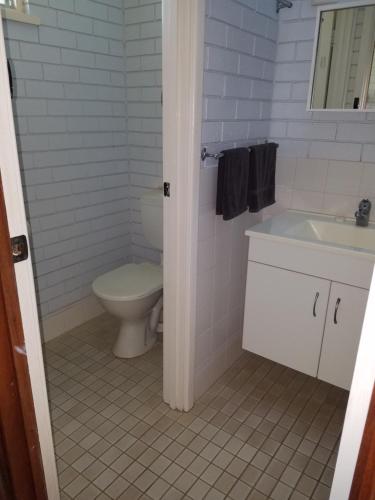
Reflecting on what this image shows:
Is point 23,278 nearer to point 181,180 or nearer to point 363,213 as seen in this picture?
point 181,180

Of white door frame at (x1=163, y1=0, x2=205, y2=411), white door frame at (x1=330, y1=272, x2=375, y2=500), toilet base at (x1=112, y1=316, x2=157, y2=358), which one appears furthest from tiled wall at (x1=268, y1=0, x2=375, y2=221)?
white door frame at (x1=330, y1=272, x2=375, y2=500)

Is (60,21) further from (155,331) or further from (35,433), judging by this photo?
(35,433)

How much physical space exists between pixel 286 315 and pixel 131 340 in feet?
3.21

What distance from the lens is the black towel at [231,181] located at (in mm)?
1677

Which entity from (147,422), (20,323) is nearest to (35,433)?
(20,323)

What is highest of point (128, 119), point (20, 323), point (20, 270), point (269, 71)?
point (269, 71)

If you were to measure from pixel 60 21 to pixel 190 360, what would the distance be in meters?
1.94

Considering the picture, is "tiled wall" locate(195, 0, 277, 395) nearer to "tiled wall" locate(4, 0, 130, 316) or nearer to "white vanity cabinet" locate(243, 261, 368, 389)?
"white vanity cabinet" locate(243, 261, 368, 389)

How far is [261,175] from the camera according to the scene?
1.92 metres

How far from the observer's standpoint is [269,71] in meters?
1.96

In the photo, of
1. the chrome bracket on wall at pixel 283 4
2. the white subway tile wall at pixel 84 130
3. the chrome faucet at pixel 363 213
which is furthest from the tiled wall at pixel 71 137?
the chrome faucet at pixel 363 213

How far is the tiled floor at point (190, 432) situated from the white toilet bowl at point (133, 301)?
102 millimetres

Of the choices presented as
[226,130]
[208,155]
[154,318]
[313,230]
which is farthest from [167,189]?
[154,318]

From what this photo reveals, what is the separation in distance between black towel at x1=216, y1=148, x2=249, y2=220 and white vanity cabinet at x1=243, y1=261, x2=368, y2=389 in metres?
0.31
